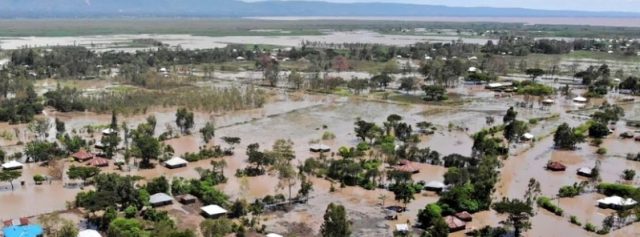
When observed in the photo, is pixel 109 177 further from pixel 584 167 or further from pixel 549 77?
pixel 549 77

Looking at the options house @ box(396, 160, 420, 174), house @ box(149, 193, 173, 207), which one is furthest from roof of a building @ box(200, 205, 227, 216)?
house @ box(396, 160, 420, 174)

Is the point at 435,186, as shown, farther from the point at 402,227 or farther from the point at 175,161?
the point at 175,161

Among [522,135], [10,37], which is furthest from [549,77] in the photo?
[10,37]

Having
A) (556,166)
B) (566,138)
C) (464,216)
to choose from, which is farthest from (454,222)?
(566,138)

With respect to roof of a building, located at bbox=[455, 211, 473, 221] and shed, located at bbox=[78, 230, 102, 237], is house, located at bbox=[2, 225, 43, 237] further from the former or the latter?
roof of a building, located at bbox=[455, 211, 473, 221]

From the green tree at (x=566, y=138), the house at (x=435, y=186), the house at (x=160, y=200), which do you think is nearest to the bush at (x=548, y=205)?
the house at (x=435, y=186)

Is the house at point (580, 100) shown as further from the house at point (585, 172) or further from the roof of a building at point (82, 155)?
the roof of a building at point (82, 155)

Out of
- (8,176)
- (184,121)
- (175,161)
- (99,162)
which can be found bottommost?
(175,161)
